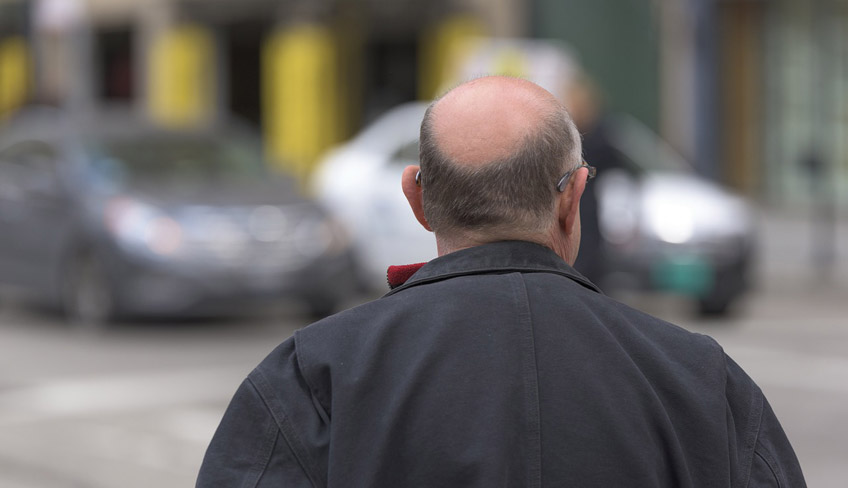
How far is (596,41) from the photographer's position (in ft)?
70.0

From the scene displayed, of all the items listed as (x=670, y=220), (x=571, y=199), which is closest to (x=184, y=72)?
(x=670, y=220)

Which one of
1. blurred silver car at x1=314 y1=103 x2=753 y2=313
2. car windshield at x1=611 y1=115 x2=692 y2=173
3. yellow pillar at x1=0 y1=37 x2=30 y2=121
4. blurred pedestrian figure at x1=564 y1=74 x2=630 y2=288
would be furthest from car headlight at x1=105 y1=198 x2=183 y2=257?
yellow pillar at x1=0 y1=37 x2=30 y2=121

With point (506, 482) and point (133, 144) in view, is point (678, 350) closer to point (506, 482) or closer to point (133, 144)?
point (506, 482)

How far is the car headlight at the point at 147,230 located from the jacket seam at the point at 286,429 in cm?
906

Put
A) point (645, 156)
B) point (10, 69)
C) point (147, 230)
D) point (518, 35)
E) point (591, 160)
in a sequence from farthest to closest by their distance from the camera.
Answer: point (10, 69)
point (518, 35)
point (645, 156)
point (147, 230)
point (591, 160)

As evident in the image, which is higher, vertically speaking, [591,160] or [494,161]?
[494,161]

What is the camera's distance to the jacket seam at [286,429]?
6.15 feet

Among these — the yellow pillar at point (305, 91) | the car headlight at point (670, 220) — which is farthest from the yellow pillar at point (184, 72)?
the car headlight at point (670, 220)

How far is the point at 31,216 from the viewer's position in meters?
11.8

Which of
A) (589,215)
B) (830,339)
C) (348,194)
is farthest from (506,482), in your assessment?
(348,194)

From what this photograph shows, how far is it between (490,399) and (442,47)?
74.1 ft

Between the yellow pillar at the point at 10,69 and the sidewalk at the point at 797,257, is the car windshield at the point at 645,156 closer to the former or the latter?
the sidewalk at the point at 797,257

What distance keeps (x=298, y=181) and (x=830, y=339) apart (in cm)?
445

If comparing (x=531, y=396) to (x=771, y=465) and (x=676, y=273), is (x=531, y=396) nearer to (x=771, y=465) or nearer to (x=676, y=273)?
(x=771, y=465)
